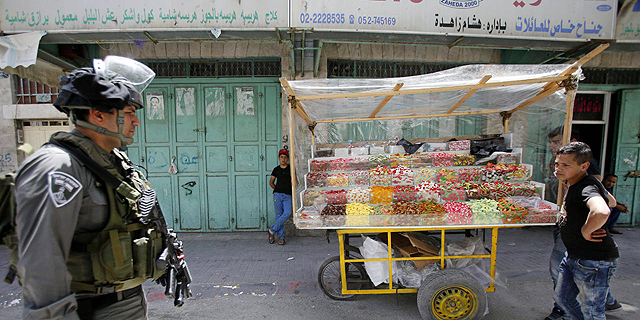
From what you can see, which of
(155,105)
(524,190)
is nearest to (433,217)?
(524,190)

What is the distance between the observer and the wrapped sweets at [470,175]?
3.46 meters

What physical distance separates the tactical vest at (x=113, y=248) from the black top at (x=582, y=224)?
313 cm

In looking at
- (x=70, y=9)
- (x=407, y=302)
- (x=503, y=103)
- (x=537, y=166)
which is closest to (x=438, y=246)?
(x=407, y=302)

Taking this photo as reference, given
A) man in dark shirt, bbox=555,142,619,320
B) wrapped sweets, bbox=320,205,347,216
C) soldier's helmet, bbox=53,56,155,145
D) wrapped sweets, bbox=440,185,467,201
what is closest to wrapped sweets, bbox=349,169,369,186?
wrapped sweets, bbox=320,205,347,216

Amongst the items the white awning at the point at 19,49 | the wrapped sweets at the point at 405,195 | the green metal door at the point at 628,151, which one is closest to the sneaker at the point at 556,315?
A: the wrapped sweets at the point at 405,195

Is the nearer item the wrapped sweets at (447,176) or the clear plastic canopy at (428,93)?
the clear plastic canopy at (428,93)

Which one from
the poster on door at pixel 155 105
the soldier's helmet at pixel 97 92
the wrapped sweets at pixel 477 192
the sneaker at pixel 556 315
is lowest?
the sneaker at pixel 556 315

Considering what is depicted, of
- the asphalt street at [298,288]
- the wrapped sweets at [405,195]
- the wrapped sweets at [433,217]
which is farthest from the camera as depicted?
the wrapped sweets at [405,195]

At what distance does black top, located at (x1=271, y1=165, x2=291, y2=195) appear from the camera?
5.15 m

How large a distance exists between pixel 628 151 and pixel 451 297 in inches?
235

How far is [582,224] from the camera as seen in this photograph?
2283 mm

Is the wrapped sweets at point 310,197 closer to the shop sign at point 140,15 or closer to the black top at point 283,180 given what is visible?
the black top at point 283,180

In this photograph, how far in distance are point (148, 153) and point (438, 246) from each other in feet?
18.0

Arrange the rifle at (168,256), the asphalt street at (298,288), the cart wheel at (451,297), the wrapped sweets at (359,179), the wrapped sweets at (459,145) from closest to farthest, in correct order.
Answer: the rifle at (168,256) → the cart wheel at (451,297) → the asphalt street at (298,288) → the wrapped sweets at (359,179) → the wrapped sweets at (459,145)
